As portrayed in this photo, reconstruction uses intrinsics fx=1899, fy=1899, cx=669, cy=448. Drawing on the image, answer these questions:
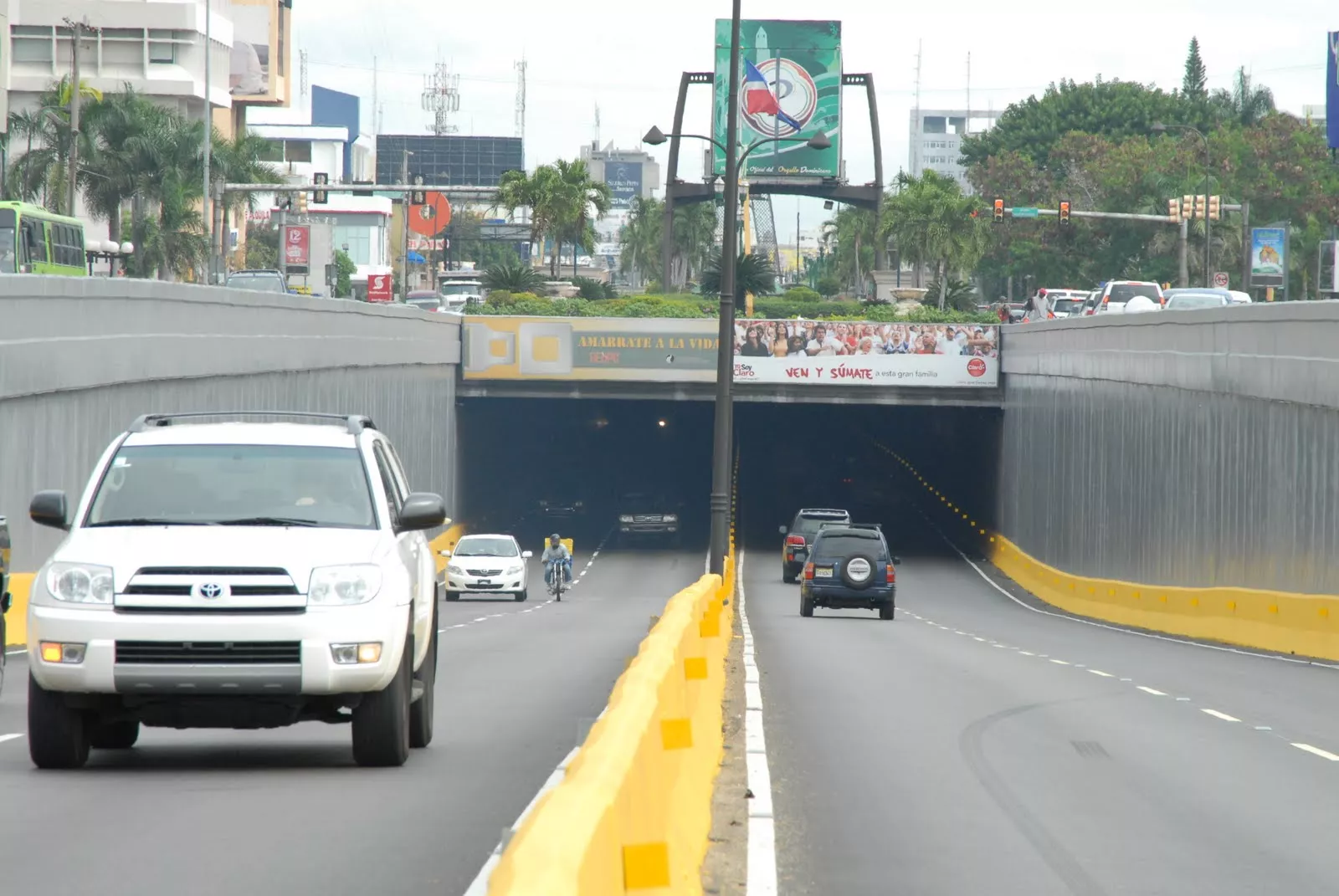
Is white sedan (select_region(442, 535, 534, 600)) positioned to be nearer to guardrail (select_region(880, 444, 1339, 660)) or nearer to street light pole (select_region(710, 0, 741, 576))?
street light pole (select_region(710, 0, 741, 576))

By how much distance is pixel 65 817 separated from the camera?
29.6ft

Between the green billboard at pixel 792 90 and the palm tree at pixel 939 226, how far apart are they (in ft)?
51.7

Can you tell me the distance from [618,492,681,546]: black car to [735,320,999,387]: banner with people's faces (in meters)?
8.11

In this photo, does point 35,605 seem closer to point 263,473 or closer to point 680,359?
point 263,473

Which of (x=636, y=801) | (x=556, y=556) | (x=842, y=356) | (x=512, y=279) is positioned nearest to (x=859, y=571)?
(x=556, y=556)

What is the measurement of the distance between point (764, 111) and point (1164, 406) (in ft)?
175

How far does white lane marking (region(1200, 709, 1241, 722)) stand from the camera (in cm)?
1634

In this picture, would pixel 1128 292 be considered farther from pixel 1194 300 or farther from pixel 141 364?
pixel 141 364

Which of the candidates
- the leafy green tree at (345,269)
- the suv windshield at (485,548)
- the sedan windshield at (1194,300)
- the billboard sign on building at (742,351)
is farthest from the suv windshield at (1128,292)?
the leafy green tree at (345,269)

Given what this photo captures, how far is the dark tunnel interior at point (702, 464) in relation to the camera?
7294cm

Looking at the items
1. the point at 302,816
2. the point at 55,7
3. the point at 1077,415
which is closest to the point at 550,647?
the point at 302,816

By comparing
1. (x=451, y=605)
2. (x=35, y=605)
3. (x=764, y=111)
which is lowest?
(x=451, y=605)

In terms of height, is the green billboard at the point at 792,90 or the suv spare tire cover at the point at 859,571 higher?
the green billboard at the point at 792,90

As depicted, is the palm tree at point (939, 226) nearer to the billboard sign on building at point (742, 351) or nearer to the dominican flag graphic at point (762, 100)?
the dominican flag graphic at point (762, 100)
